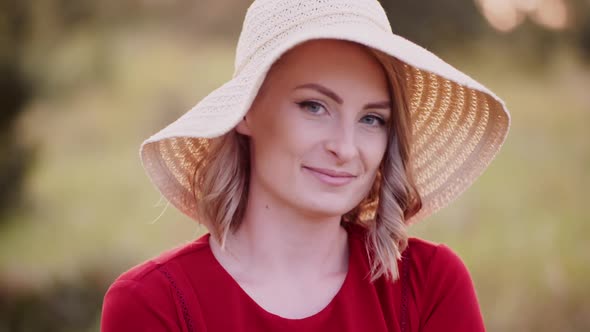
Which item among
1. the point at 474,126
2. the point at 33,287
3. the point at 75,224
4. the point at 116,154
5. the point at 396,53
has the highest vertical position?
the point at 396,53

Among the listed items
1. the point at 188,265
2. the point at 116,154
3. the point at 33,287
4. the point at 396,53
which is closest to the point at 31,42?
the point at 116,154

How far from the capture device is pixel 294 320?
188 cm

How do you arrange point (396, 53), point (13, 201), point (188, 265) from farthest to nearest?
1. point (13, 201)
2. point (188, 265)
3. point (396, 53)

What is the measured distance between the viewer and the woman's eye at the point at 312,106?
1.80m

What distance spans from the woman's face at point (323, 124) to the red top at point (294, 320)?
251mm

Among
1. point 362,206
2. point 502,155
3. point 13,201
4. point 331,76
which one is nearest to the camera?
point 331,76

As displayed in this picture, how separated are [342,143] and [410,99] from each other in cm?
39

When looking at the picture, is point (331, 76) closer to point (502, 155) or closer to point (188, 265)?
point (188, 265)

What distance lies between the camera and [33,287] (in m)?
3.82

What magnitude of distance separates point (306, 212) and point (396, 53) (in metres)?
0.44

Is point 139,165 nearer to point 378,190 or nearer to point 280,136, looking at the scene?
point 378,190

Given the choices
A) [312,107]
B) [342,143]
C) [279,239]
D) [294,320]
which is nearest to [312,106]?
[312,107]

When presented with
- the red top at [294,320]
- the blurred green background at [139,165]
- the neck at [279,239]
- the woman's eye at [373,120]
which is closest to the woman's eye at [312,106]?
the woman's eye at [373,120]

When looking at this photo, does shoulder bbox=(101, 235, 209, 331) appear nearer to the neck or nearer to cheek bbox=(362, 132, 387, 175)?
the neck
